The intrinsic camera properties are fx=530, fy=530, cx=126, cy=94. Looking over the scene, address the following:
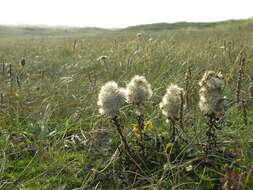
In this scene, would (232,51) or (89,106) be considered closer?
(89,106)

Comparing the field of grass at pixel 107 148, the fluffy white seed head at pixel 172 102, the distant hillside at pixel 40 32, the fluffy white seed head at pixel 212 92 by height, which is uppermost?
the fluffy white seed head at pixel 212 92

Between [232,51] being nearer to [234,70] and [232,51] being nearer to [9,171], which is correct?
[234,70]

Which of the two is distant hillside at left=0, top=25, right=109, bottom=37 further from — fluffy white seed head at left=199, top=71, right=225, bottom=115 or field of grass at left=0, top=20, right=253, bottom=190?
fluffy white seed head at left=199, top=71, right=225, bottom=115

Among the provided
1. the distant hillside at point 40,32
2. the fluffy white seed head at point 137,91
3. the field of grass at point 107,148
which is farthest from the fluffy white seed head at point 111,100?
the distant hillside at point 40,32

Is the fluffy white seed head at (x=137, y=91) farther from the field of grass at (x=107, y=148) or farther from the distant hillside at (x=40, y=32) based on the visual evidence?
the distant hillside at (x=40, y=32)

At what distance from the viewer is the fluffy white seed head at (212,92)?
116 inches

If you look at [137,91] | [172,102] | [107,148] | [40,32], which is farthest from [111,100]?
[40,32]

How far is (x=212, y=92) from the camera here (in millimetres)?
2986

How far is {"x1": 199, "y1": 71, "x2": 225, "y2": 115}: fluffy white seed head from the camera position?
9.70 ft

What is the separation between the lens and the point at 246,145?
355 cm

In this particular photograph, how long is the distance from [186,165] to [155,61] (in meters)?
4.01

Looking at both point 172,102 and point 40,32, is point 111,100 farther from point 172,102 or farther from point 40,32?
point 40,32

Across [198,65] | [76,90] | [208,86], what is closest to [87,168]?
[208,86]

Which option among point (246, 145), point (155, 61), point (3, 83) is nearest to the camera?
point (246, 145)
